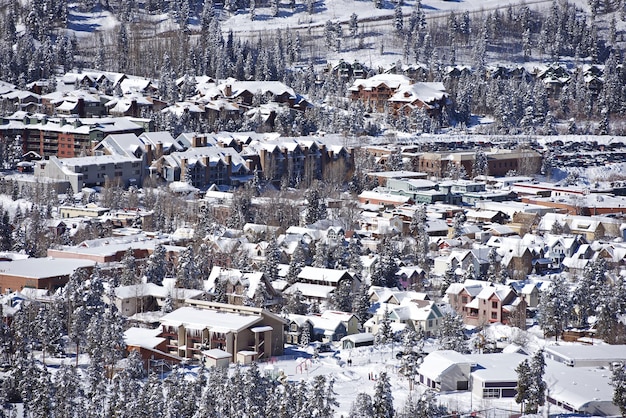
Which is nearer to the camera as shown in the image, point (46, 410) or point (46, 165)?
point (46, 410)

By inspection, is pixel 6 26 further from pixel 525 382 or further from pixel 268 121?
pixel 525 382

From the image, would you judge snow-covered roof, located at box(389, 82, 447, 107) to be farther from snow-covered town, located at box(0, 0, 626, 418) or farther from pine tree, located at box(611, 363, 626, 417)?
pine tree, located at box(611, 363, 626, 417)

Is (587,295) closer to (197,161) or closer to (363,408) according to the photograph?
(363,408)

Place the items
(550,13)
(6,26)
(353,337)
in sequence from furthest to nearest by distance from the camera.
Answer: (550,13)
(6,26)
(353,337)

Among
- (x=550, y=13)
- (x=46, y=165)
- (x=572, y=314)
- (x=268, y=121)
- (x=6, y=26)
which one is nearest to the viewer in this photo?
(x=572, y=314)

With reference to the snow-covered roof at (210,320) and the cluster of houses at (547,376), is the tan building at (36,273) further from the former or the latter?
the cluster of houses at (547,376)

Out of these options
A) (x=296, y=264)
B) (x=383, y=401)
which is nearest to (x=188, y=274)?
(x=296, y=264)

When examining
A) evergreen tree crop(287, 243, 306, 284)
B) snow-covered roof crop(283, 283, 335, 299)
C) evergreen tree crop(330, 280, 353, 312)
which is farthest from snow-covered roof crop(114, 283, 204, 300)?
evergreen tree crop(330, 280, 353, 312)

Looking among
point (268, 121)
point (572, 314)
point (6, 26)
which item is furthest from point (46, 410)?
point (6, 26)
